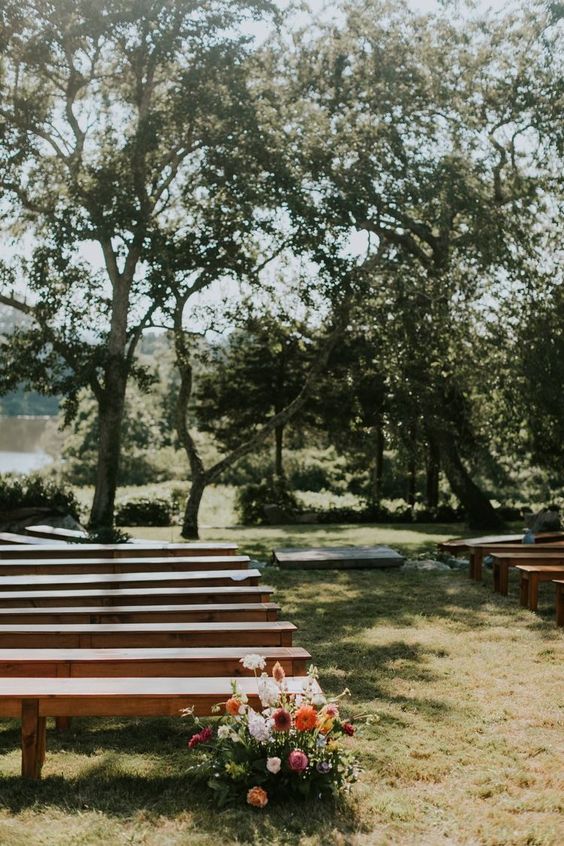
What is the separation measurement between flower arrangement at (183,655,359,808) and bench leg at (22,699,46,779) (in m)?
0.91

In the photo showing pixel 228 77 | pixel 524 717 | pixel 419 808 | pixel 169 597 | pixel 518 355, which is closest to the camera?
pixel 419 808

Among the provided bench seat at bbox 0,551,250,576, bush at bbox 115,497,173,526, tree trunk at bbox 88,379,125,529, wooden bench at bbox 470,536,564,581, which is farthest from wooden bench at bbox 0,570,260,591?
bush at bbox 115,497,173,526

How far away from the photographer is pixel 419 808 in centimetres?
438

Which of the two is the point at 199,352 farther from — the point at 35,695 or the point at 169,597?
the point at 35,695

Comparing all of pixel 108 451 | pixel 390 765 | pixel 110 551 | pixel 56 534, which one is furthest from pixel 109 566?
pixel 108 451

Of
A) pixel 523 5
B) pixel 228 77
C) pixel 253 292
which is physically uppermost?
pixel 523 5

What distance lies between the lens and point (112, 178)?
18531mm

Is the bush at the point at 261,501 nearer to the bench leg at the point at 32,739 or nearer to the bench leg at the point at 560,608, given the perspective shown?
the bench leg at the point at 560,608

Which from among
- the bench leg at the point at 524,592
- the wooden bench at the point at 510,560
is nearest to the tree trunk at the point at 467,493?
the wooden bench at the point at 510,560

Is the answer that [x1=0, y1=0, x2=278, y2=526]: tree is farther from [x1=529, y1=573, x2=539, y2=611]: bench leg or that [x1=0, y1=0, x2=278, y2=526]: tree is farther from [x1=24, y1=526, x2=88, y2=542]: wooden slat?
[x1=529, y1=573, x2=539, y2=611]: bench leg

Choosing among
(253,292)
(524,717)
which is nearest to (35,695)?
(524,717)

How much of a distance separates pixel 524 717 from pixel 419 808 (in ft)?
6.35

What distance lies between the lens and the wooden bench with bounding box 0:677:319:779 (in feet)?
15.2

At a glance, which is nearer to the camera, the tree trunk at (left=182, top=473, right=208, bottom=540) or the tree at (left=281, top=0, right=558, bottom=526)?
the tree at (left=281, top=0, right=558, bottom=526)
